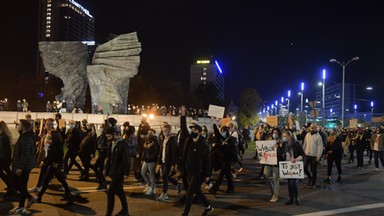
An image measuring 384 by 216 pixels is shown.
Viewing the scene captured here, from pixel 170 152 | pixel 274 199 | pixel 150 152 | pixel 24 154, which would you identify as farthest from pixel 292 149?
pixel 24 154

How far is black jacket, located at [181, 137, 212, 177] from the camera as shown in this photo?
815 centimetres

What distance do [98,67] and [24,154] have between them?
33.2 meters

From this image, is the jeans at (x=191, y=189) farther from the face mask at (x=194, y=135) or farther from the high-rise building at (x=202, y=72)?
the high-rise building at (x=202, y=72)

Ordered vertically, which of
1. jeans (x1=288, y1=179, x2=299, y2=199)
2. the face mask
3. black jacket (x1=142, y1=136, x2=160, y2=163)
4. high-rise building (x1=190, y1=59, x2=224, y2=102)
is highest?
high-rise building (x1=190, y1=59, x2=224, y2=102)

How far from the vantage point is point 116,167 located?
792cm

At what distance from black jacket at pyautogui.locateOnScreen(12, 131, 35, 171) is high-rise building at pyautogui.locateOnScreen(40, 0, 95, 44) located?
132 meters

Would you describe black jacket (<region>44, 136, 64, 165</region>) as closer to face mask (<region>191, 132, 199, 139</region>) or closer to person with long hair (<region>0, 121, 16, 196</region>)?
person with long hair (<region>0, 121, 16, 196</region>)

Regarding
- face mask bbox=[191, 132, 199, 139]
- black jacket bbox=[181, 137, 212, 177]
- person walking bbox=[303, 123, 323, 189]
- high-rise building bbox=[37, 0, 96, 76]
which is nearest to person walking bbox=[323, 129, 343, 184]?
person walking bbox=[303, 123, 323, 189]

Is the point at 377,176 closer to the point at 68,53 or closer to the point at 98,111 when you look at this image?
the point at 98,111

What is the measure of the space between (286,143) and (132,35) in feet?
106

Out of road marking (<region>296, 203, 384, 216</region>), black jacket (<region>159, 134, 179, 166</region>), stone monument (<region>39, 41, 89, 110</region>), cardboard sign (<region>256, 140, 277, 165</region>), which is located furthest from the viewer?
stone monument (<region>39, 41, 89, 110</region>)

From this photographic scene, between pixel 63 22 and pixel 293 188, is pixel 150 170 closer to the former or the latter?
pixel 293 188

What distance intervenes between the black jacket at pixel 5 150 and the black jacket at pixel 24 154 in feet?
3.74

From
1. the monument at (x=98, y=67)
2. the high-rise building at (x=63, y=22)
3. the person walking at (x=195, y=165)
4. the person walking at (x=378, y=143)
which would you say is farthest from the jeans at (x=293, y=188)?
the high-rise building at (x=63, y=22)
